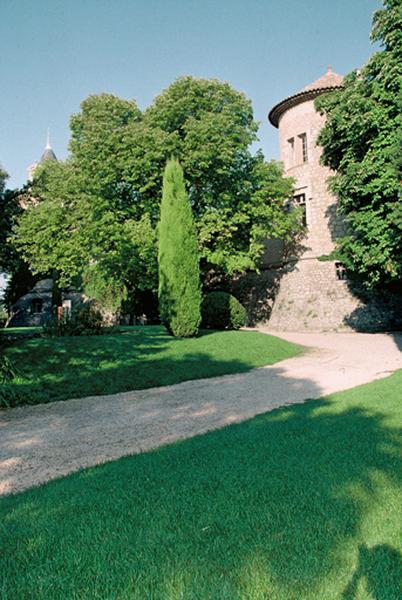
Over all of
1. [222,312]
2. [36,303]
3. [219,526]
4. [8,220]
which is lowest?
[219,526]

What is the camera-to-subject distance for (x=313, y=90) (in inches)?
889

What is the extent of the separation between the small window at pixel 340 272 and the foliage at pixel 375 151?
18.2 ft

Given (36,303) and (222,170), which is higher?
(222,170)

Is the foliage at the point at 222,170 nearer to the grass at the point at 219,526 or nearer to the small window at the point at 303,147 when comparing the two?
the small window at the point at 303,147

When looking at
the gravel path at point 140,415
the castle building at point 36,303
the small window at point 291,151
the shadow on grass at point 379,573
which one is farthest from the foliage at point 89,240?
the shadow on grass at point 379,573

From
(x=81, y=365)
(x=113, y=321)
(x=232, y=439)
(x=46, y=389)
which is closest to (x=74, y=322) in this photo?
(x=81, y=365)

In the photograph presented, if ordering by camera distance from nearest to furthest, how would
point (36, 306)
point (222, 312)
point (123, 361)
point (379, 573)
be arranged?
point (379, 573) → point (123, 361) → point (222, 312) → point (36, 306)

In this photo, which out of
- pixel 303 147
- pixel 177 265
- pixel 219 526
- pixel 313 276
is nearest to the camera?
pixel 219 526

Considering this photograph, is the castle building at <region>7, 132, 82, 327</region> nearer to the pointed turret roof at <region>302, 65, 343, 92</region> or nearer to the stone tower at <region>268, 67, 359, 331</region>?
the stone tower at <region>268, 67, 359, 331</region>

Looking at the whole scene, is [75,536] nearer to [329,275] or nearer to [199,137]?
[199,137]

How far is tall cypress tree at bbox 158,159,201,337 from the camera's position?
1451cm

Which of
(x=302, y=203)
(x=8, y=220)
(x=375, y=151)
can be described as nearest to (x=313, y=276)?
(x=302, y=203)

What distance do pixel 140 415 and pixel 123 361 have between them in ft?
13.2

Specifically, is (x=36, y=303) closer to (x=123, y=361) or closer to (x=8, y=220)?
(x=123, y=361)
